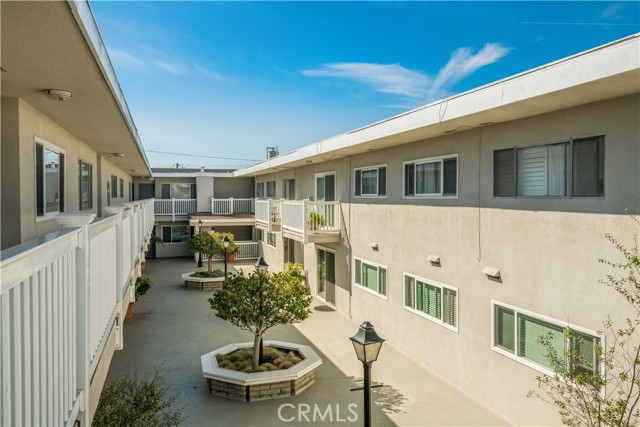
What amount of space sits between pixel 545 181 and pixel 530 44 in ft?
14.7

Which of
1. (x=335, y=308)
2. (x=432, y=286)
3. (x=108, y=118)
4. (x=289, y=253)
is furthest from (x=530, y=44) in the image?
(x=289, y=253)

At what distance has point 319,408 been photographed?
821 cm

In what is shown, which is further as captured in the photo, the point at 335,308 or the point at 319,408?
A: the point at 335,308

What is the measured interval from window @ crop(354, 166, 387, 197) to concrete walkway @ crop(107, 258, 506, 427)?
14.1 feet

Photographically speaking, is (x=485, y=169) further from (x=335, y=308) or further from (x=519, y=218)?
(x=335, y=308)

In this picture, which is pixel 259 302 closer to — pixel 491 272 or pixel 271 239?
pixel 491 272

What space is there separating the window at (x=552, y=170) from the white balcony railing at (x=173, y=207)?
2386 centimetres

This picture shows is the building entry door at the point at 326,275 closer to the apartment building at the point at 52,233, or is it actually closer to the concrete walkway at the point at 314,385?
the concrete walkway at the point at 314,385

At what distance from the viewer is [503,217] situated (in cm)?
797

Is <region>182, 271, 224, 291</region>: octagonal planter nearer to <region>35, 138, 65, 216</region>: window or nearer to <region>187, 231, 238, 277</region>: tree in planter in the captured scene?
<region>187, 231, 238, 277</region>: tree in planter

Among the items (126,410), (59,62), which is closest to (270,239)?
(126,410)

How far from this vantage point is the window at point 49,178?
19.9 feet

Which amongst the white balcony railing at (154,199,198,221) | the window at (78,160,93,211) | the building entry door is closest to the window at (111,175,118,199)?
the window at (78,160,93,211)

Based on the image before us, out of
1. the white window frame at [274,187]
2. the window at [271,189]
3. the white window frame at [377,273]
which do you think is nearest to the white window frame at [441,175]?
the white window frame at [377,273]
